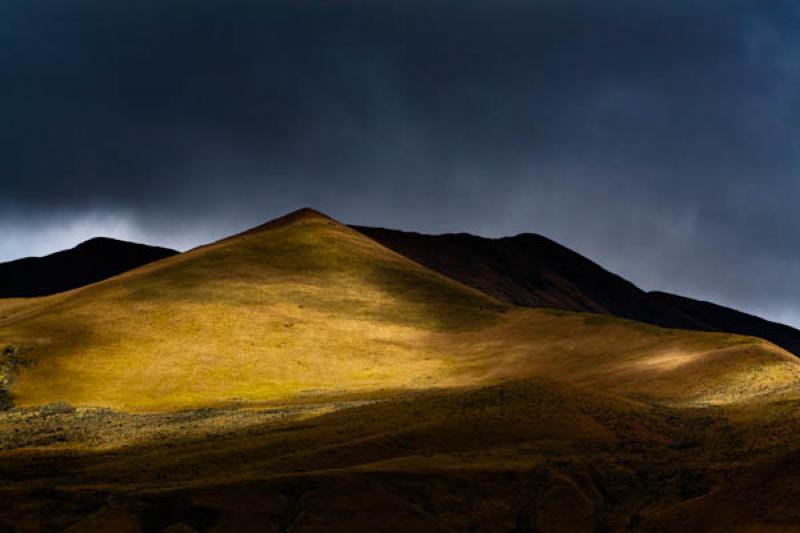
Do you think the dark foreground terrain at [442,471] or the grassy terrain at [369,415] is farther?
the grassy terrain at [369,415]

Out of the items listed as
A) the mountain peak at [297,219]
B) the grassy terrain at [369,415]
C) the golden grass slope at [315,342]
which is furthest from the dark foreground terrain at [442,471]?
the mountain peak at [297,219]

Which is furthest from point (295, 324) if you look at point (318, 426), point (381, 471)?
point (381, 471)

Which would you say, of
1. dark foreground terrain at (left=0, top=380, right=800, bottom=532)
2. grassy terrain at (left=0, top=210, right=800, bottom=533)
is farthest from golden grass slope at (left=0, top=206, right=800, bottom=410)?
dark foreground terrain at (left=0, top=380, right=800, bottom=532)

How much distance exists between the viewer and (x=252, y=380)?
8712cm

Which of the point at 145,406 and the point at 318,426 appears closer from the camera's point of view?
the point at 318,426

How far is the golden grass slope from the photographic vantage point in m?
74.4

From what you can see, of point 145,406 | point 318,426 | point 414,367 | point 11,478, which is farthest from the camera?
point 414,367

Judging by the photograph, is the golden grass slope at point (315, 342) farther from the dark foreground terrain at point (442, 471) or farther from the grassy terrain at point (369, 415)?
the dark foreground terrain at point (442, 471)

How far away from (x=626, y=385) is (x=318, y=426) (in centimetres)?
2877

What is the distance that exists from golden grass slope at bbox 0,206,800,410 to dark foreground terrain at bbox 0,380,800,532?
17252 mm

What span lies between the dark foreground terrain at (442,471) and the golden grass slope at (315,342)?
1725 centimetres

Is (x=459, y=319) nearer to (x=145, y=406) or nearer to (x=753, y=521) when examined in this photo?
(x=145, y=406)

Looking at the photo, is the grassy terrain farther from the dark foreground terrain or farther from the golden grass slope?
the golden grass slope

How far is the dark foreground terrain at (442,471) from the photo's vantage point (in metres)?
32.0
